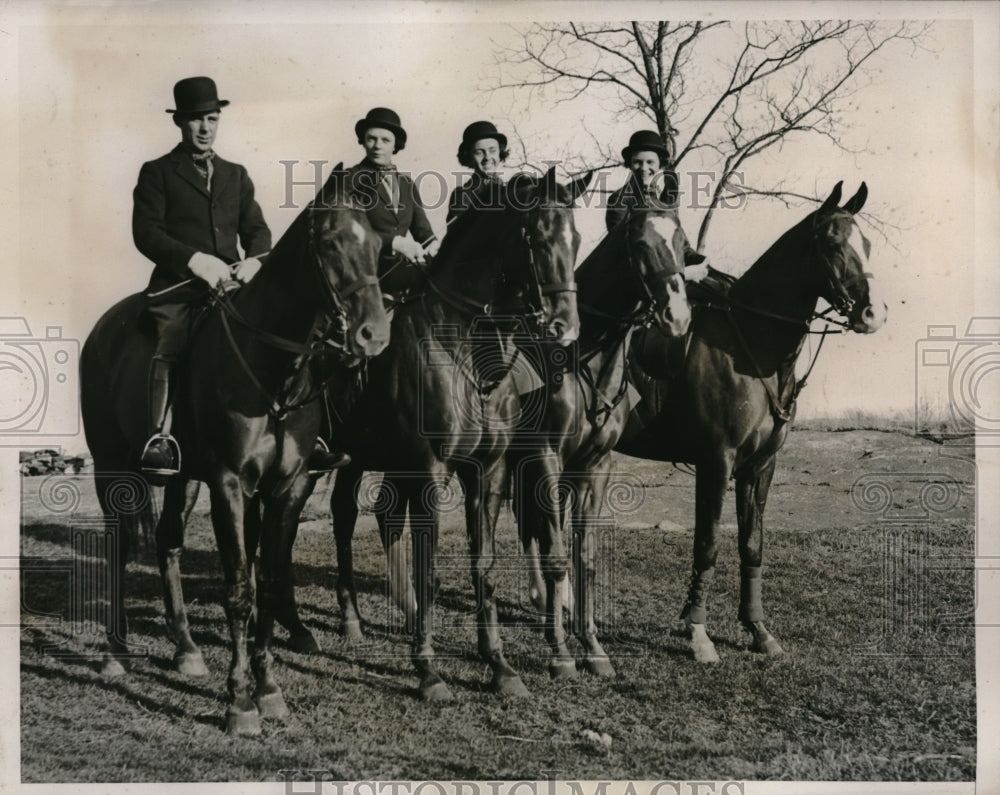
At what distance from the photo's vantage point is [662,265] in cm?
721

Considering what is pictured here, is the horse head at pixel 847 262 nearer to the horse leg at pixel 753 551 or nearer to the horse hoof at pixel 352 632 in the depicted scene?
the horse leg at pixel 753 551

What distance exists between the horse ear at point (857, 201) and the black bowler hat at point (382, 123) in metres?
3.28

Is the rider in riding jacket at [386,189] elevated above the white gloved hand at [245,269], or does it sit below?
above

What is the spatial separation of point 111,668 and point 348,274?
351cm

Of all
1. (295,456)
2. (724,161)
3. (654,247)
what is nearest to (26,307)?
(295,456)

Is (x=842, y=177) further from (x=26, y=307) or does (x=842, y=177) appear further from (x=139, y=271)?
(x=26, y=307)

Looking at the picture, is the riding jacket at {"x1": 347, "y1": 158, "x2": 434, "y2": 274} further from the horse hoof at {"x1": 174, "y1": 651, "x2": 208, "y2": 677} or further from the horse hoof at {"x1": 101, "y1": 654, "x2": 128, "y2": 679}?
the horse hoof at {"x1": 101, "y1": 654, "x2": 128, "y2": 679}

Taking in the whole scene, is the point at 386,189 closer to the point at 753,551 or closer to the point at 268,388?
the point at 268,388

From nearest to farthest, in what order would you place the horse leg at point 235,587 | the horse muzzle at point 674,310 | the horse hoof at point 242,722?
the horse leg at point 235,587 → the horse hoof at point 242,722 → the horse muzzle at point 674,310

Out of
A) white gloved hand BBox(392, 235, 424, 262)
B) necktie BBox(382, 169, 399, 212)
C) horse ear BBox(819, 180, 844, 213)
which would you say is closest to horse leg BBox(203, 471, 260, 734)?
white gloved hand BBox(392, 235, 424, 262)

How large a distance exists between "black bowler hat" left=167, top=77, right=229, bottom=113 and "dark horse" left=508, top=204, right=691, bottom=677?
2818 mm

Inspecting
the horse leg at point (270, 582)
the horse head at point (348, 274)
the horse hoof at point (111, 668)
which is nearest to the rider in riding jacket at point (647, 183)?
the horse head at point (348, 274)

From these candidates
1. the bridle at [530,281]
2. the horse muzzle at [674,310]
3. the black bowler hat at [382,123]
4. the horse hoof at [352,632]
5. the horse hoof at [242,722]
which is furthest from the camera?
the horse hoof at [352,632]

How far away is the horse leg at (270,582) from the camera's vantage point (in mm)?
6574
